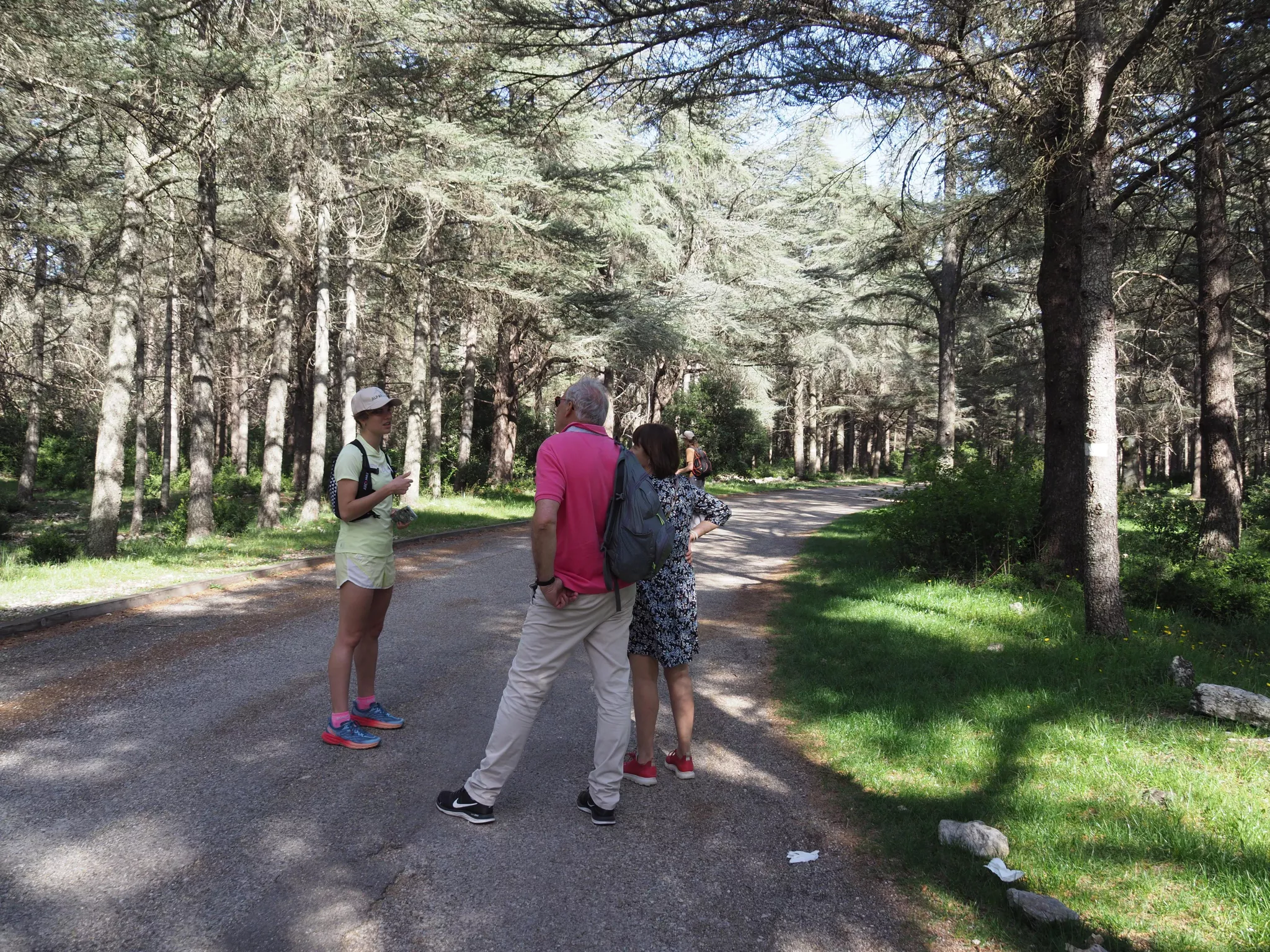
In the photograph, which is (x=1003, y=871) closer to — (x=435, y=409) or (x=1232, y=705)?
(x=1232, y=705)

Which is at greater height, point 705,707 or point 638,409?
point 638,409

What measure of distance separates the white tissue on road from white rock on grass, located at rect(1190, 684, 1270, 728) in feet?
8.52

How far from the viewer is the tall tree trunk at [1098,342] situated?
6359 mm

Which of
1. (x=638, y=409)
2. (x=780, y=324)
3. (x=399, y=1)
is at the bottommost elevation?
(x=638, y=409)

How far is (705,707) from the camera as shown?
5.77 metres

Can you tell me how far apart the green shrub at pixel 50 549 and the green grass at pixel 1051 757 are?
11.9 m

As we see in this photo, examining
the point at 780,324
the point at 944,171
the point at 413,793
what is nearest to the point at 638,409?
the point at 780,324

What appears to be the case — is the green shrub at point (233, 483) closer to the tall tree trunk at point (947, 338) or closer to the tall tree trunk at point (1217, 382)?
the tall tree trunk at point (947, 338)

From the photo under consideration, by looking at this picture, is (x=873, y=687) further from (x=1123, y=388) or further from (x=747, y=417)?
(x=747, y=417)

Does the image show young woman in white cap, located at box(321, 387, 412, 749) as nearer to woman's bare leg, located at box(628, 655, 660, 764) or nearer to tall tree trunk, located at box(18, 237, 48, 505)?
woman's bare leg, located at box(628, 655, 660, 764)

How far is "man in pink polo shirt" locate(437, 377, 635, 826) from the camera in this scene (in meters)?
3.63

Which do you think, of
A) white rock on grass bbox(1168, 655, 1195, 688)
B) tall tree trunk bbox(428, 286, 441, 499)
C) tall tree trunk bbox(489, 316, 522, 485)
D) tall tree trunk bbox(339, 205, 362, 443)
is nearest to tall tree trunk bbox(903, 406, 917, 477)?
tall tree trunk bbox(489, 316, 522, 485)

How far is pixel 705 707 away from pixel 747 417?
106 ft

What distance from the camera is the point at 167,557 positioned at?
11.1 m
